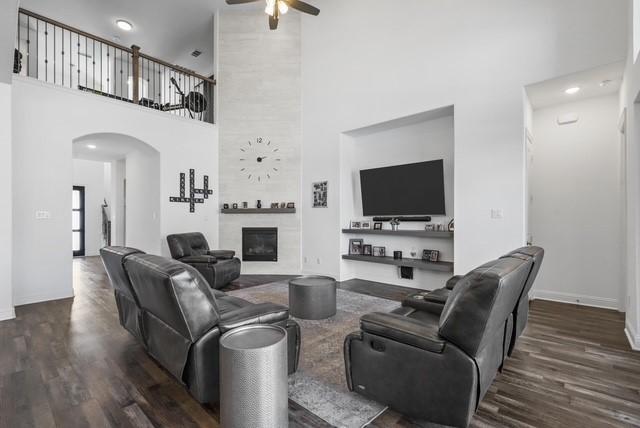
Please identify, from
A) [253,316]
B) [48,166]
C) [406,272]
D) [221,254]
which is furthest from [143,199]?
[253,316]

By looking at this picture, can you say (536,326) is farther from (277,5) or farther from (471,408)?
(277,5)

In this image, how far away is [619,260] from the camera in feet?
12.7

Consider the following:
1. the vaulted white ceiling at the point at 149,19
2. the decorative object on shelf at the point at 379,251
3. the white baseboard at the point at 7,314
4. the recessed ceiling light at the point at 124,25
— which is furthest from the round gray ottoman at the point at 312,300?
the recessed ceiling light at the point at 124,25

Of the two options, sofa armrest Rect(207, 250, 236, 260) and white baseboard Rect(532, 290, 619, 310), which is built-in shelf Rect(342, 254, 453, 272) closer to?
white baseboard Rect(532, 290, 619, 310)

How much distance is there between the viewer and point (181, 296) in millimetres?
1763

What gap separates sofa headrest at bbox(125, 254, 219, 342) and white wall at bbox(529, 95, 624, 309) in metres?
4.72

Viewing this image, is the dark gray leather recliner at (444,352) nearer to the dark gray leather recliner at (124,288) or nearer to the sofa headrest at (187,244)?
the dark gray leather recliner at (124,288)

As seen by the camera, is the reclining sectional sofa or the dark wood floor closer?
the reclining sectional sofa

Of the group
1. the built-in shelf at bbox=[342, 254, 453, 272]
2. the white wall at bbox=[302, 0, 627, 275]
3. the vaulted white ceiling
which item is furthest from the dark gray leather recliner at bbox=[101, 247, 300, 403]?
the vaulted white ceiling

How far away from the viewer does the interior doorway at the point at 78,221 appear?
8922 mm

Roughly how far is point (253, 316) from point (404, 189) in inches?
152

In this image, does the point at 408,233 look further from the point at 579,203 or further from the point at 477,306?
the point at 477,306

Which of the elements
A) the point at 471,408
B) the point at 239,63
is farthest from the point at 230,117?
the point at 471,408

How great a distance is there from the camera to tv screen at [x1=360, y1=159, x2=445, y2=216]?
483cm
